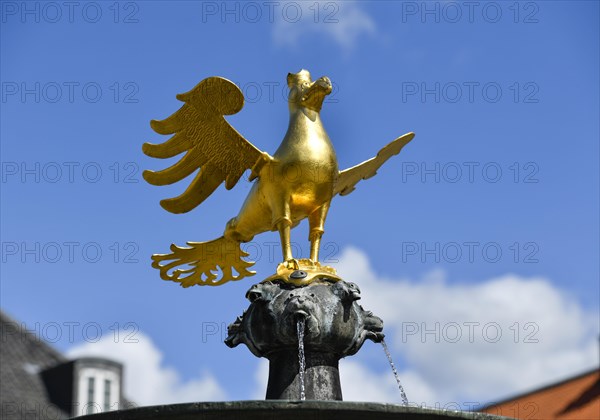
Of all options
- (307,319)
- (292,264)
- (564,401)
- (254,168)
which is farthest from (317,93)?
(564,401)

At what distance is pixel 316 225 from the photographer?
1005cm

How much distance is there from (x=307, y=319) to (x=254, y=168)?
170 centimetres

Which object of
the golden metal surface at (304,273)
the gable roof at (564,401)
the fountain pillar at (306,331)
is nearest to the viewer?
the fountain pillar at (306,331)

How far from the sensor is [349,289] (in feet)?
30.8

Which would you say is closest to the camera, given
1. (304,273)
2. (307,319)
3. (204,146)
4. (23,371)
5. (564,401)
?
(307,319)

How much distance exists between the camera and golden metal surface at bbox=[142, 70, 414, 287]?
9.85m

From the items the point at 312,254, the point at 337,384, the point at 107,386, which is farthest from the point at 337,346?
the point at 107,386

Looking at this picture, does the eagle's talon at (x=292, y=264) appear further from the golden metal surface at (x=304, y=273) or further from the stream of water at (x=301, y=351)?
the stream of water at (x=301, y=351)

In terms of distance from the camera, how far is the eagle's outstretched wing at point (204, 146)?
32.8 ft

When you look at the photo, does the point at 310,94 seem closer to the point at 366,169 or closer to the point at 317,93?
Answer: the point at 317,93

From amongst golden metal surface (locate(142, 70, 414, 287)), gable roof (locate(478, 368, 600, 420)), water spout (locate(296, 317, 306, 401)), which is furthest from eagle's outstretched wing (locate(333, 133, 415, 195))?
gable roof (locate(478, 368, 600, 420))

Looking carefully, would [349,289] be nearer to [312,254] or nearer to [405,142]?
[312,254]

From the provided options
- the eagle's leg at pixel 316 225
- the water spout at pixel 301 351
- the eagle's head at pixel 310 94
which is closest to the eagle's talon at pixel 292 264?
the eagle's leg at pixel 316 225

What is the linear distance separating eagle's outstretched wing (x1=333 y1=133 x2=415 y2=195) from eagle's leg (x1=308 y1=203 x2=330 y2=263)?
0.32m
